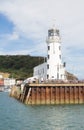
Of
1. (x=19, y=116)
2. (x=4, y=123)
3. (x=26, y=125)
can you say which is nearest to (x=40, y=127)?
(x=26, y=125)

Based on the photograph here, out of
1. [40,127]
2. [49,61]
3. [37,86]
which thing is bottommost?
[40,127]

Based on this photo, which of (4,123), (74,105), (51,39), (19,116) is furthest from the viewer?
(51,39)

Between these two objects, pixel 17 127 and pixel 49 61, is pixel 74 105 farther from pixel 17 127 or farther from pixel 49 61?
pixel 17 127

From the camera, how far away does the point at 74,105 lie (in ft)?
229

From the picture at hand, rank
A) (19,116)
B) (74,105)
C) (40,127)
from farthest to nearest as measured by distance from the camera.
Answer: (74,105), (19,116), (40,127)

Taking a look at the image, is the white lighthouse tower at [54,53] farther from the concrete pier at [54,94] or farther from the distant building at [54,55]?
the concrete pier at [54,94]

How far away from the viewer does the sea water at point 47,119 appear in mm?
46812

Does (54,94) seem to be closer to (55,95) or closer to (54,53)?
(55,95)

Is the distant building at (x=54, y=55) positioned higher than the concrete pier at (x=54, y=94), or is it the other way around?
the distant building at (x=54, y=55)

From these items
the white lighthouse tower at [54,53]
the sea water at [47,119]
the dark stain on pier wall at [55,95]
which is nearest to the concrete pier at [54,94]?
the dark stain on pier wall at [55,95]

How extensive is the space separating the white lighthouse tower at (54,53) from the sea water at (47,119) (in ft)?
56.3

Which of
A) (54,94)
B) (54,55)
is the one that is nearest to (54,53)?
→ (54,55)

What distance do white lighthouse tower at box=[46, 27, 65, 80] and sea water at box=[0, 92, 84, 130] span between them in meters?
17.2

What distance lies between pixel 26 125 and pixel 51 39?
3792 cm
